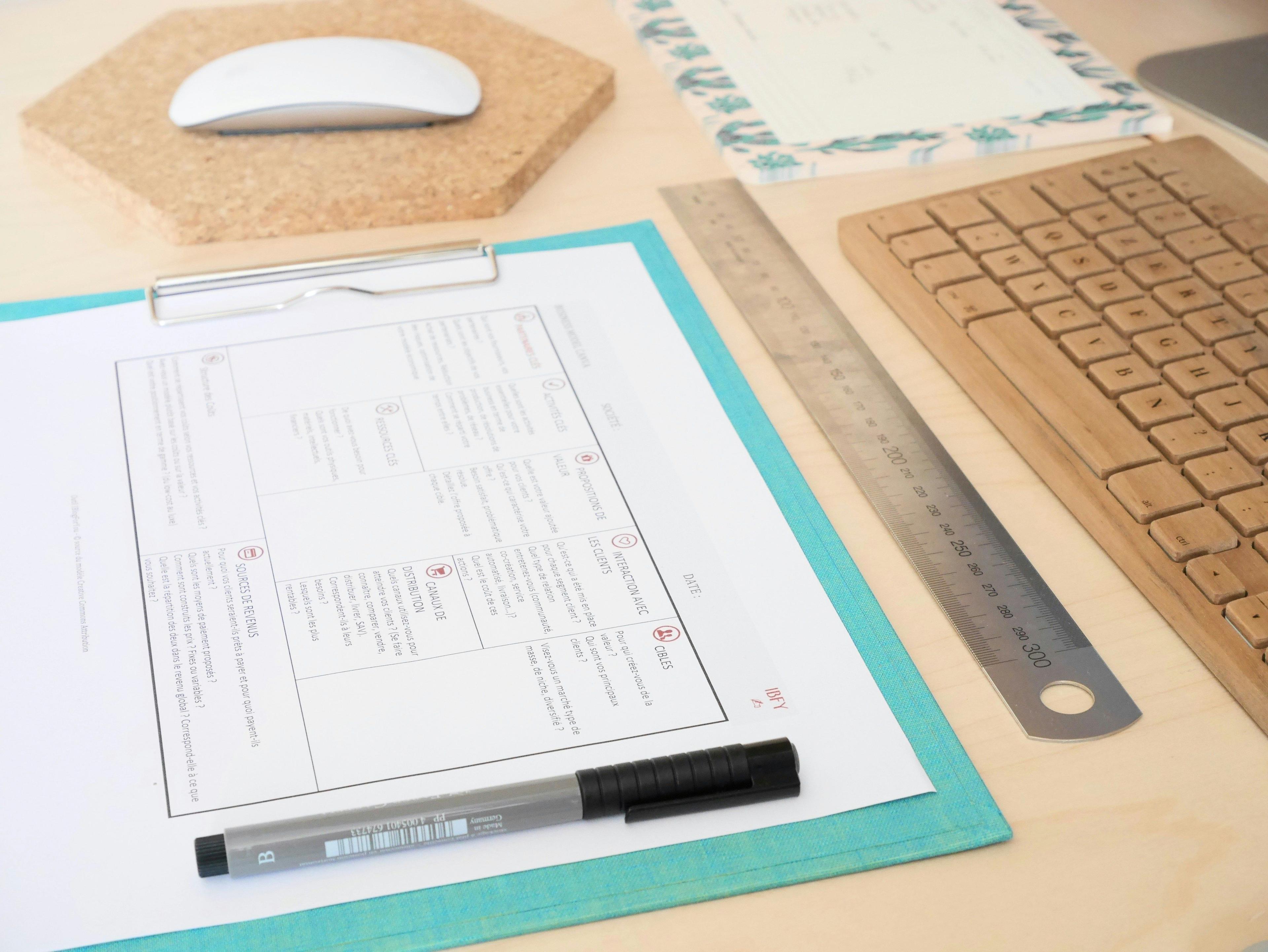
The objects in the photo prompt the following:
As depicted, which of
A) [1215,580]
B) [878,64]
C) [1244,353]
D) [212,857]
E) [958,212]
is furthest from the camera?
[878,64]

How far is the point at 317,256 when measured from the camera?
69 cm

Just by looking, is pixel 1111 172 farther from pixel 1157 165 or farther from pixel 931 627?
pixel 931 627

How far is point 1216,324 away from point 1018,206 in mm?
151

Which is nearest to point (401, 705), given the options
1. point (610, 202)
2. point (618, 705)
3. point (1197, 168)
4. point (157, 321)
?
point (618, 705)

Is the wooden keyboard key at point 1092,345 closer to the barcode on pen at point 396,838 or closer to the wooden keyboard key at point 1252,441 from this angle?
the wooden keyboard key at point 1252,441

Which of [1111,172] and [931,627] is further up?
[1111,172]

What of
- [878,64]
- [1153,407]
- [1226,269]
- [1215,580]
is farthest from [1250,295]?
[878,64]

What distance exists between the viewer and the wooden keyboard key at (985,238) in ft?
2.19

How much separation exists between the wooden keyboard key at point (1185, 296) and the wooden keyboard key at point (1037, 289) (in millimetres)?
54

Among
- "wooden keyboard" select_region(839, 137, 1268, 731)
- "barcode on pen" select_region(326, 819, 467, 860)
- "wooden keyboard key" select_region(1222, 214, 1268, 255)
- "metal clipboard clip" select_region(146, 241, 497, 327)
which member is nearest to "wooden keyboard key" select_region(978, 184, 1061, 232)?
"wooden keyboard" select_region(839, 137, 1268, 731)

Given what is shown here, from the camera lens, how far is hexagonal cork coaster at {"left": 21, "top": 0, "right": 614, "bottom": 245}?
2.27ft

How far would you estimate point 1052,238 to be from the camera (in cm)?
67

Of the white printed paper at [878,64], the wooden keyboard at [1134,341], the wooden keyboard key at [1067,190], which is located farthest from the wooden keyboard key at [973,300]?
the white printed paper at [878,64]

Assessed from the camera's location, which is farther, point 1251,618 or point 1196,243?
point 1196,243
